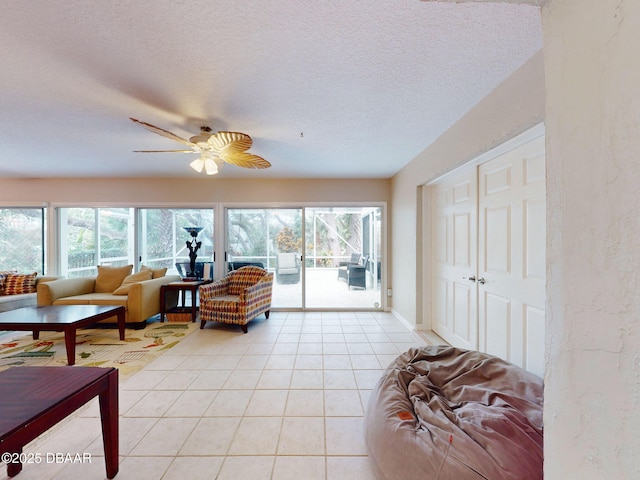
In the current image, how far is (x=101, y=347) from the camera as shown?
2.97 metres

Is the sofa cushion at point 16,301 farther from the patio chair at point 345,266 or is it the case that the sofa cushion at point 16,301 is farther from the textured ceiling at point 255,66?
the patio chair at point 345,266

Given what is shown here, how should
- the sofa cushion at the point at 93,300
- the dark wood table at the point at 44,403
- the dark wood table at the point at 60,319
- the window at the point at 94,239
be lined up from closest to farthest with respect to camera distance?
the dark wood table at the point at 44,403 → the dark wood table at the point at 60,319 → the sofa cushion at the point at 93,300 → the window at the point at 94,239

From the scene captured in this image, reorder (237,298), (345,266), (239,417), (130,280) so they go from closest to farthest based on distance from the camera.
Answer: (239,417) < (237,298) < (130,280) < (345,266)

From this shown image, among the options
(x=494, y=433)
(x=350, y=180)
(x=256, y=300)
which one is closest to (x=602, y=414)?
(x=494, y=433)

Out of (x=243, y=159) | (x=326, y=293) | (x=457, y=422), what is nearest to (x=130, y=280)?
(x=243, y=159)

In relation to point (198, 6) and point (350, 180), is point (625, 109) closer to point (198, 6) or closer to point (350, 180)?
point (198, 6)

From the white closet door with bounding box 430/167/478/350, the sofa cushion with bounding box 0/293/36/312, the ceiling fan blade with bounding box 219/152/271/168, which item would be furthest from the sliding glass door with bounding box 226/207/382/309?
the sofa cushion with bounding box 0/293/36/312

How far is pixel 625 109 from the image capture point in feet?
1.63

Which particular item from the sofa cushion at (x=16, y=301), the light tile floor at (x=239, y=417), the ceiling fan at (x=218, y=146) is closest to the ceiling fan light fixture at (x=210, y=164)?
the ceiling fan at (x=218, y=146)

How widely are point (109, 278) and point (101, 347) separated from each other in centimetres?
144

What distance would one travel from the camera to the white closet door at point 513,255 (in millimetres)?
1784

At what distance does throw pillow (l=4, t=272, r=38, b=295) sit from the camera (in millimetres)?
3725

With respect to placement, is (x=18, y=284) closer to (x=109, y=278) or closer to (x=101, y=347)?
(x=109, y=278)

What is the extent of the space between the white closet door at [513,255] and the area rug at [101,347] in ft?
10.9
